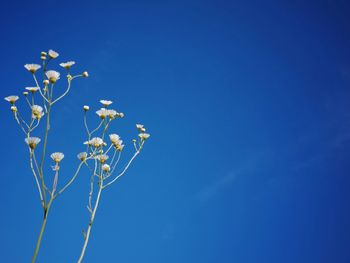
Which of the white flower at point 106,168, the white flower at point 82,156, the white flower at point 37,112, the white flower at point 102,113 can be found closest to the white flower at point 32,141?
the white flower at point 37,112

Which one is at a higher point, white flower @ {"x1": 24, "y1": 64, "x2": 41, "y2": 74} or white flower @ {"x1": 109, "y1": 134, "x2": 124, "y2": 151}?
white flower @ {"x1": 24, "y1": 64, "x2": 41, "y2": 74}

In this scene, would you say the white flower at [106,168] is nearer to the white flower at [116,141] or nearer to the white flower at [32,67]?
the white flower at [116,141]

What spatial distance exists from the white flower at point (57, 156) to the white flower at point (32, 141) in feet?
1.00

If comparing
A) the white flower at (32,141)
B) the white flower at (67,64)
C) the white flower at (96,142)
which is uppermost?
the white flower at (67,64)

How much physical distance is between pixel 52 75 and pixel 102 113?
0.74 meters

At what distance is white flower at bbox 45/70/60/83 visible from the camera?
3.35 metres

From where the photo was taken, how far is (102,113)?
12.7ft

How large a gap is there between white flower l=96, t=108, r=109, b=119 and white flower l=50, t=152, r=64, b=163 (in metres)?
0.73

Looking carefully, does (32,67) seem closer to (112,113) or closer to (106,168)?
(112,113)

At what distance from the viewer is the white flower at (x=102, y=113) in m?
3.85

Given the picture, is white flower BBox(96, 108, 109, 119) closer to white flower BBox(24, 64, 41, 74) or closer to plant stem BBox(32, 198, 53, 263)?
white flower BBox(24, 64, 41, 74)

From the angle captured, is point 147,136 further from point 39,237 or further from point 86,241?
point 39,237

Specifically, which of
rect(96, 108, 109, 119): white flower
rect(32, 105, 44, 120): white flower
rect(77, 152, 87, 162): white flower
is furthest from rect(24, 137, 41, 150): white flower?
rect(96, 108, 109, 119): white flower

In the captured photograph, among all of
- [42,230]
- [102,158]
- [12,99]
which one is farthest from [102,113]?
[42,230]
